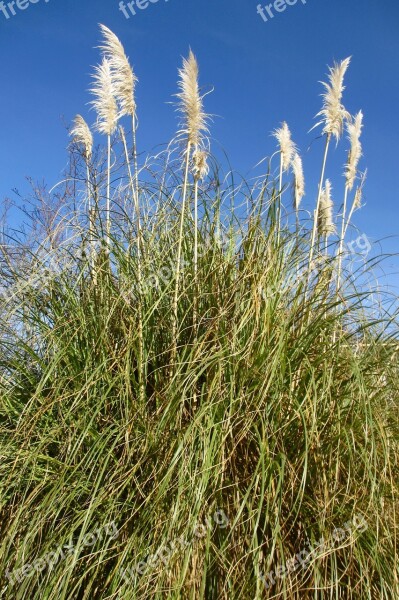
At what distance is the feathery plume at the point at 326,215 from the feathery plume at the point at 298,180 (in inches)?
4.6

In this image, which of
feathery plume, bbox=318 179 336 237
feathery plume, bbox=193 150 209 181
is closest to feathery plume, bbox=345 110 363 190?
feathery plume, bbox=318 179 336 237

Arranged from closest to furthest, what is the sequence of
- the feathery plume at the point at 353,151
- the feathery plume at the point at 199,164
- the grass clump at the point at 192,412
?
the grass clump at the point at 192,412
the feathery plume at the point at 199,164
the feathery plume at the point at 353,151

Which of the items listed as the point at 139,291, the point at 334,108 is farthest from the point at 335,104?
the point at 139,291

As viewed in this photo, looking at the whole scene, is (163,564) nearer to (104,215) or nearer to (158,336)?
(158,336)

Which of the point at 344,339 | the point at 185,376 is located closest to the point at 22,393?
the point at 185,376

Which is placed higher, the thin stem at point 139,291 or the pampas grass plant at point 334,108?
the pampas grass plant at point 334,108

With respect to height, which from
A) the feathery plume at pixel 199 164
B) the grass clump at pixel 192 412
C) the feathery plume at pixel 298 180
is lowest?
the grass clump at pixel 192 412

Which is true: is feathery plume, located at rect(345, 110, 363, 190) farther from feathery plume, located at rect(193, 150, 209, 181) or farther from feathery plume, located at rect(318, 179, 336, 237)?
feathery plume, located at rect(193, 150, 209, 181)

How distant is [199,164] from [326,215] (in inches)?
34.1

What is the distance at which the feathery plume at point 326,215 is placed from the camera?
3.18m

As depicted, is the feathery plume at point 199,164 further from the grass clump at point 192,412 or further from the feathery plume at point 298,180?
the feathery plume at point 298,180

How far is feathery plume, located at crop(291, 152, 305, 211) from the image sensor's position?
3.22 meters

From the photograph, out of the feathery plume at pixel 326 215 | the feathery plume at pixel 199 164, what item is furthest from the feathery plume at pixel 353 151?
the feathery plume at pixel 199 164

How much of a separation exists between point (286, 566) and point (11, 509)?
1.02 metres
